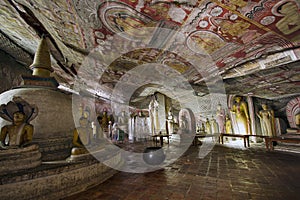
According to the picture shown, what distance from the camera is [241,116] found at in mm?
9773

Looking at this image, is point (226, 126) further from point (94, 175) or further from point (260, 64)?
point (94, 175)

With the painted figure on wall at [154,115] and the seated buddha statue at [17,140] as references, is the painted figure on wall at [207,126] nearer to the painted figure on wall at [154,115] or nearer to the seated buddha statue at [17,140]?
the painted figure on wall at [154,115]

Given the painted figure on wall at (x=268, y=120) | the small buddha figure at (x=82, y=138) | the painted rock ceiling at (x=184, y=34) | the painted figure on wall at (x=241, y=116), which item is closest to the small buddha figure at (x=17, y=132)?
the small buddha figure at (x=82, y=138)

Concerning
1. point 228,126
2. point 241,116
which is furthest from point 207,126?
point 241,116

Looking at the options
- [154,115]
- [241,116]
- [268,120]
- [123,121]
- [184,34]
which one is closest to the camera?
[184,34]

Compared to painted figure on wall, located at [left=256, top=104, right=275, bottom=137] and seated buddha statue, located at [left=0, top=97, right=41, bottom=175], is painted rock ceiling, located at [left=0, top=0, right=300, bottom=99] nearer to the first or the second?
painted figure on wall, located at [left=256, top=104, right=275, bottom=137]

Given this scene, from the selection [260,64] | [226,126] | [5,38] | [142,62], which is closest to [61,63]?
[5,38]

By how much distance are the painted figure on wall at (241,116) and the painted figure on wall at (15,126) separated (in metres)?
11.5

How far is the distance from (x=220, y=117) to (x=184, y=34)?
8.52 meters

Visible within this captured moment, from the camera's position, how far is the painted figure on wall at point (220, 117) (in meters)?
10.4

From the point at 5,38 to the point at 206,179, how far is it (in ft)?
39.7

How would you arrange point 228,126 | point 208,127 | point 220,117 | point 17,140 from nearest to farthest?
point 17,140 → point 228,126 → point 220,117 → point 208,127

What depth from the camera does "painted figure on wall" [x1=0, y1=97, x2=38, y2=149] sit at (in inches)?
113

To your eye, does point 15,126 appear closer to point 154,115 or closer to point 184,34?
point 184,34
